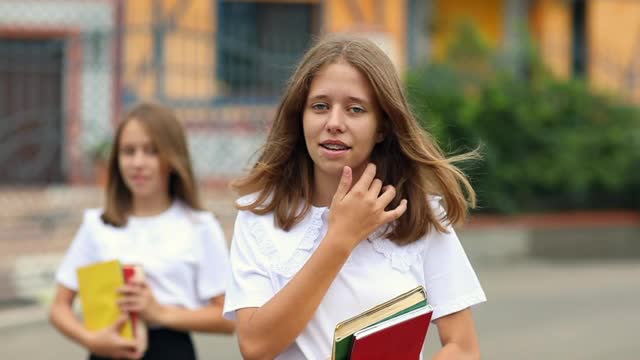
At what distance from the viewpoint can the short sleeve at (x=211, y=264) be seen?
3.47 m

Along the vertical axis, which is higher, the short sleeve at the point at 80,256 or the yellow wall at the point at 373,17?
the yellow wall at the point at 373,17

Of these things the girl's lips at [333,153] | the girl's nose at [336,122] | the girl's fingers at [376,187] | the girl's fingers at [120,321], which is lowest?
the girl's fingers at [120,321]

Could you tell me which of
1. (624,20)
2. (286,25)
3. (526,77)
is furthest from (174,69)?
(624,20)

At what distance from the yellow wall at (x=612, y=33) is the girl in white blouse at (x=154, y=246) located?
15.5 metres

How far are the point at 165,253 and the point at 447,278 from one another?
1.44 metres

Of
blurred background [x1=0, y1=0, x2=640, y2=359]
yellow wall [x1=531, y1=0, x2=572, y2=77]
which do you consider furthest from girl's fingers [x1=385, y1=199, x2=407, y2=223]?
yellow wall [x1=531, y1=0, x2=572, y2=77]

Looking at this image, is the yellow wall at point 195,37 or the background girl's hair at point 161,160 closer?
the background girl's hair at point 161,160

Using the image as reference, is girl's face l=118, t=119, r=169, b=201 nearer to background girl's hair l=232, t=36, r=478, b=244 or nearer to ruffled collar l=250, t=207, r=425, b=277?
background girl's hair l=232, t=36, r=478, b=244

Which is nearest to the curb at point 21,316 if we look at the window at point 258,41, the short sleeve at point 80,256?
the short sleeve at point 80,256

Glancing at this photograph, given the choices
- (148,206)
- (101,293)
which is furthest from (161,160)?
(101,293)

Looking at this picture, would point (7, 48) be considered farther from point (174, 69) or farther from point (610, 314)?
point (610, 314)

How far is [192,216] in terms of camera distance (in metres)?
3.62

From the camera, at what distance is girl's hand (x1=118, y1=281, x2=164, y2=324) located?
328 cm

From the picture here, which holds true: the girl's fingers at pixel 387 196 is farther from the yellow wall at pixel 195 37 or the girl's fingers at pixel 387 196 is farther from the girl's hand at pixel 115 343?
the yellow wall at pixel 195 37
